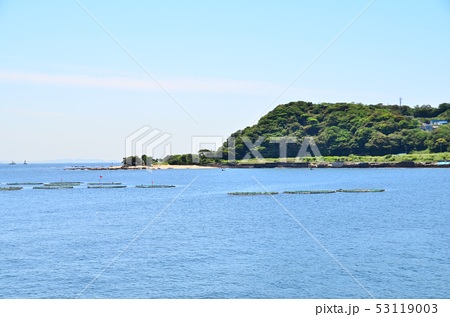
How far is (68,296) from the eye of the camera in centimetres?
2247

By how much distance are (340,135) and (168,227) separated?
5249 inches

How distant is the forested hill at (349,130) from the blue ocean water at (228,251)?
10316 cm

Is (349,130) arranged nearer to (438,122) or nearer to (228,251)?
(438,122)

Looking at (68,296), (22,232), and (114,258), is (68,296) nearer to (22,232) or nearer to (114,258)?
(114,258)

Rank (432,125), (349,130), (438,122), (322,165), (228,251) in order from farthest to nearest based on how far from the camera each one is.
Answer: (438,122) → (432,125) → (349,130) → (322,165) → (228,251)

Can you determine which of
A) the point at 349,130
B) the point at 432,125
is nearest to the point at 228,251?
the point at 349,130

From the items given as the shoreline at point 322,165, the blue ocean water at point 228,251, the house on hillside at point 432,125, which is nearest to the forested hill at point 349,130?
the house on hillside at point 432,125

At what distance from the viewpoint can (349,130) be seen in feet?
569

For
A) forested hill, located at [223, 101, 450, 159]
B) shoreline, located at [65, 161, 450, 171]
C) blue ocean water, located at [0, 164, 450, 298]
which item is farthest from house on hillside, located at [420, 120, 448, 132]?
blue ocean water, located at [0, 164, 450, 298]

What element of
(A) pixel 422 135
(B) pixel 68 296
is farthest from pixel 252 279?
(A) pixel 422 135

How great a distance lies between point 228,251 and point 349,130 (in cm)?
14803

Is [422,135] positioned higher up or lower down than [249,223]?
higher up

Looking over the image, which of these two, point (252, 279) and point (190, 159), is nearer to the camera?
point (252, 279)

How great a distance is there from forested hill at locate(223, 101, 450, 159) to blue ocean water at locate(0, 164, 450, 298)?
103164 millimetres
